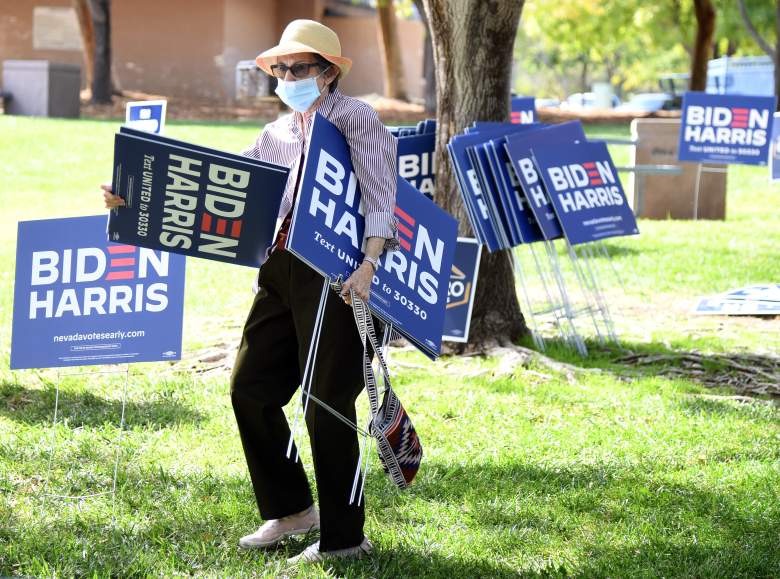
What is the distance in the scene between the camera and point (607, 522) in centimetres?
510

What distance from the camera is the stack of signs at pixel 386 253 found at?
4121 millimetres

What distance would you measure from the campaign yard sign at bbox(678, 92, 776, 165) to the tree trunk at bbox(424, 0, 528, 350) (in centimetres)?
861

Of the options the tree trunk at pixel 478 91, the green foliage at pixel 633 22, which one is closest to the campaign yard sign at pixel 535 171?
the tree trunk at pixel 478 91

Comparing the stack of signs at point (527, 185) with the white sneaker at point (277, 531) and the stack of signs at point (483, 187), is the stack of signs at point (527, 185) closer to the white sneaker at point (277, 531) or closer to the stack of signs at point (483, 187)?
→ the stack of signs at point (483, 187)

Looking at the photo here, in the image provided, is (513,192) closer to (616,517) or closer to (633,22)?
(616,517)

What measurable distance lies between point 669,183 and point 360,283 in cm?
1330

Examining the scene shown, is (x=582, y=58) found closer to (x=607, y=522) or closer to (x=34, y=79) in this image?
(x=34, y=79)

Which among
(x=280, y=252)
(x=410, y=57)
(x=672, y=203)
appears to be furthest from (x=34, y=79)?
(x=410, y=57)

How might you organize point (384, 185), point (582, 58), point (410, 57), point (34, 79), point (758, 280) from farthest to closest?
point (582, 58) → point (410, 57) → point (34, 79) → point (758, 280) → point (384, 185)

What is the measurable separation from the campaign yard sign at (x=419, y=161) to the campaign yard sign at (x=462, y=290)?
0.53m

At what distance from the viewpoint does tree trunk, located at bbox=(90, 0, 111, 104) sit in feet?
94.2

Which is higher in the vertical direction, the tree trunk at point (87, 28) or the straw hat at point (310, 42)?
the tree trunk at point (87, 28)

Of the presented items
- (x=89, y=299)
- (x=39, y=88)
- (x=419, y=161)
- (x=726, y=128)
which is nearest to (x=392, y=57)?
(x=39, y=88)

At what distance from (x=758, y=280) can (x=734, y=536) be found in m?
6.94
